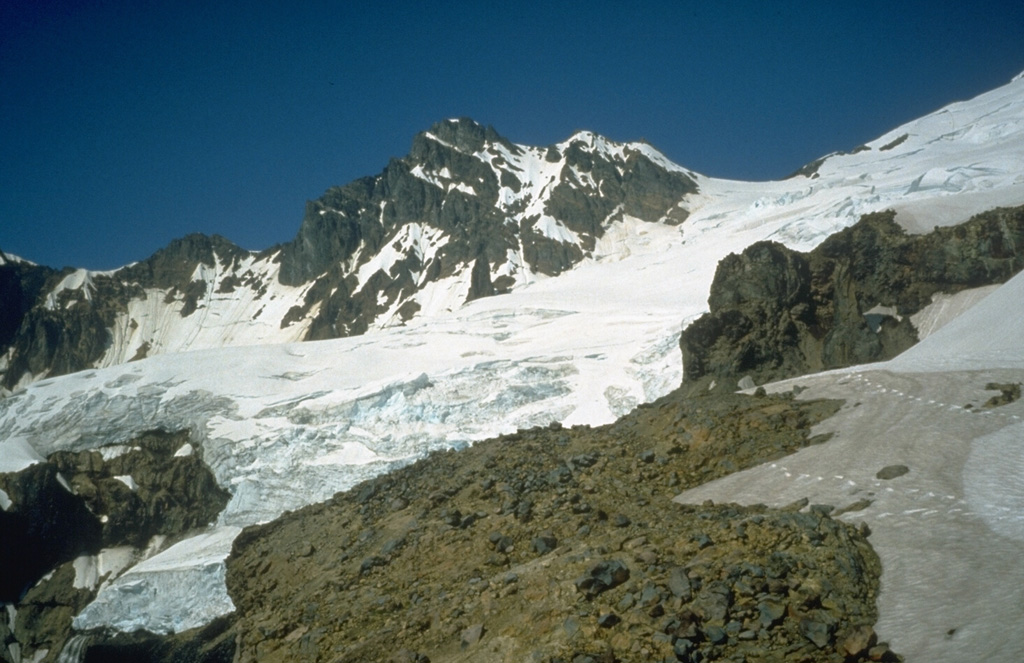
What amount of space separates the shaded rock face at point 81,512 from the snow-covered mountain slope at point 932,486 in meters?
36.4

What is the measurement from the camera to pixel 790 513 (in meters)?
7.78

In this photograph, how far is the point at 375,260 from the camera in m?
108

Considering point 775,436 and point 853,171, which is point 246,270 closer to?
point 853,171

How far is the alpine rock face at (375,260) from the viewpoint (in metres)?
96.8

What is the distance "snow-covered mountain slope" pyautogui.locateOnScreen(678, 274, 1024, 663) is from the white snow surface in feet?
5.77

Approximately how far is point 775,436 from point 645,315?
40856mm

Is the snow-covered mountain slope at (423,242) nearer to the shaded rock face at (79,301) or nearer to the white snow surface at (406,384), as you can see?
the shaded rock face at (79,301)

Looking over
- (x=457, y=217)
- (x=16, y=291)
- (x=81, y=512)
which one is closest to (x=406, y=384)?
(x=81, y=512)

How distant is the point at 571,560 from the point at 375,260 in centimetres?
10323

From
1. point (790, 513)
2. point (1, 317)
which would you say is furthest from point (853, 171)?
point (1, 317)

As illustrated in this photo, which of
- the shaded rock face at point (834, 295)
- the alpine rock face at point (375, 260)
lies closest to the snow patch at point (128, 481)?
the shaded rock face at point (834, 295)

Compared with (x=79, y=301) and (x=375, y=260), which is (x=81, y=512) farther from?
(x=79, y=301)

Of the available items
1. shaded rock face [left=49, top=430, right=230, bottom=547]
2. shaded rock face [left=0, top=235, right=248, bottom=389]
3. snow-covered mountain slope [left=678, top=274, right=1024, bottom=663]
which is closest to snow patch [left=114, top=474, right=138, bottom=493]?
shaded rock face [left=49, top=430, right=230, bottom=547]

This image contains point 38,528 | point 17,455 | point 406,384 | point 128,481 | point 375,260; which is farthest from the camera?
point 375,260
